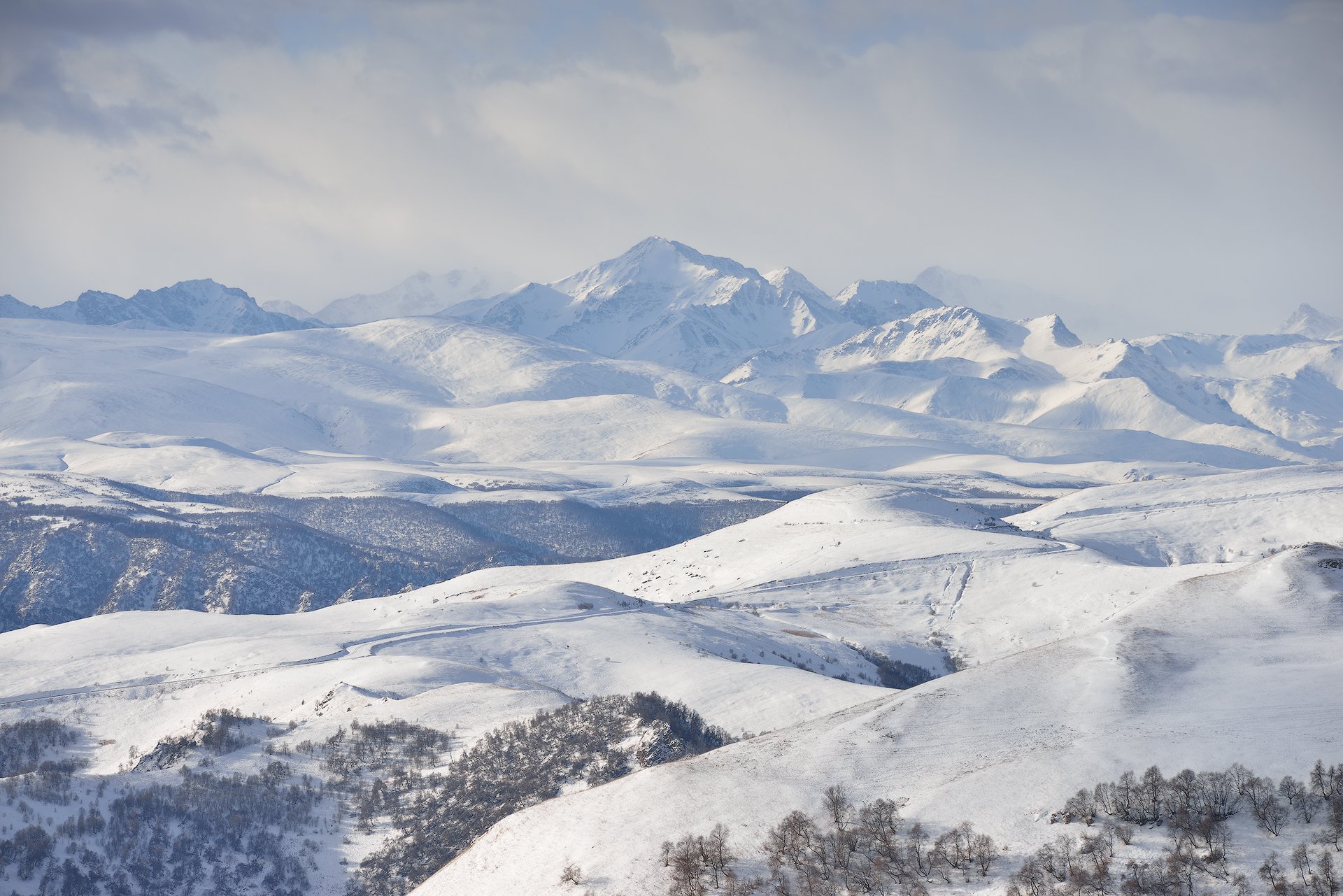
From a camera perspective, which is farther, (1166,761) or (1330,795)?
(1166,761)

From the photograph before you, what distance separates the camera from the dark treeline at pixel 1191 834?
40.2 m

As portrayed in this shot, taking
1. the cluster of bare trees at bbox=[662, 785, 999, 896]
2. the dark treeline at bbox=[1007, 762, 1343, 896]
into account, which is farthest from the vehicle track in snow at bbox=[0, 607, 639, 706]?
the dark treeline at bbox=[1007, 762, 1343, 896]

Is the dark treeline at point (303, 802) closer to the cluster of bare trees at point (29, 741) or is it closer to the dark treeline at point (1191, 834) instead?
the cluster of bare trees at point (29, 741)

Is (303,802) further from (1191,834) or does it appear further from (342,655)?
(342,655)

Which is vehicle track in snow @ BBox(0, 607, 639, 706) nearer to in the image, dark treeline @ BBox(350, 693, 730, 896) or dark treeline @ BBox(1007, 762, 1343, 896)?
dark treeline @ BBox(350, 693, 730, 896)

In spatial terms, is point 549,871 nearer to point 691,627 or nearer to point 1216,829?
point 1216,829

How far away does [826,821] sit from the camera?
1823 inches

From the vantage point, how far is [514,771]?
218 ft

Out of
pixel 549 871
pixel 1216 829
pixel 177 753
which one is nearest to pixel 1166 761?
pixel 1216 829

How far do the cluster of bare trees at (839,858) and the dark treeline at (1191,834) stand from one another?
2.45m

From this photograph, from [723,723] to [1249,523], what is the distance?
Answer: 13475cm

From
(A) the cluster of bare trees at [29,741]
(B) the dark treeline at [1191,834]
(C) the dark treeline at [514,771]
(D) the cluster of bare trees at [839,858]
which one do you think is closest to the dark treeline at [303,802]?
(C) the dark treeline at [514,771]

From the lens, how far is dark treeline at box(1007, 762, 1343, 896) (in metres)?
40.2

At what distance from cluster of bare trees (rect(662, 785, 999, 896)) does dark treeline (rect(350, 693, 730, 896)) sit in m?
16.6
